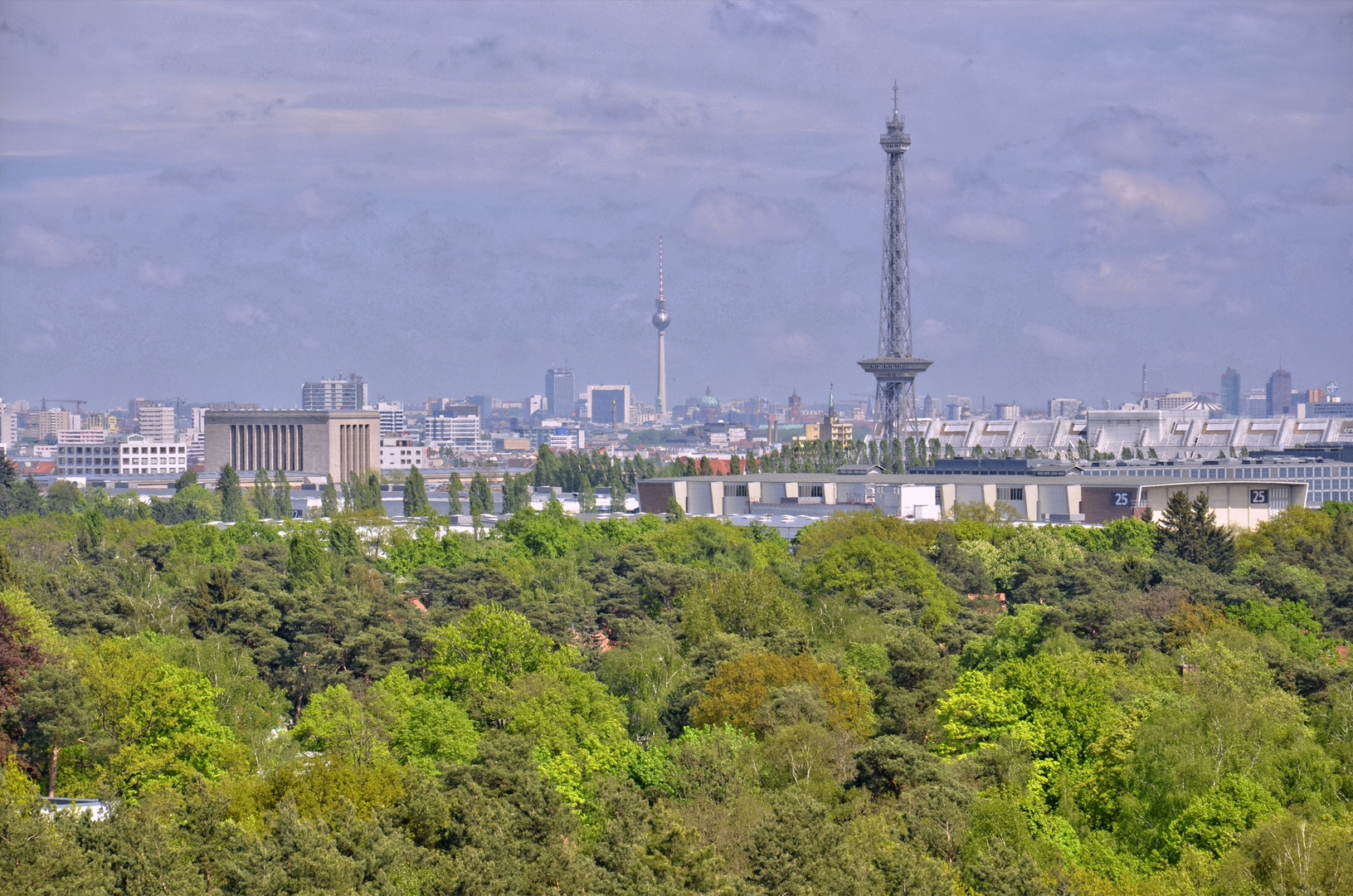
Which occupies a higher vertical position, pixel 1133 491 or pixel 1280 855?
pixel 1133 491

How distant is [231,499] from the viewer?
103m

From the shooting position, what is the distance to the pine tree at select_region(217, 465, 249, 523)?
332 ft

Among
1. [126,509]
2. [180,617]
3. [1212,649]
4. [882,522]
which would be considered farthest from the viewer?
[126,509]

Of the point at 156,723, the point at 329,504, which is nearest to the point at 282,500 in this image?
the point at 329,504

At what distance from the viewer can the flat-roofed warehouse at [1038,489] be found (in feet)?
289

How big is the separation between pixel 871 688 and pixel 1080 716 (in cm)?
565

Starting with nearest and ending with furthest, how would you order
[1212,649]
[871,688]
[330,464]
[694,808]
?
[694,808]
[871,688]
[1212,649]
[330,464]

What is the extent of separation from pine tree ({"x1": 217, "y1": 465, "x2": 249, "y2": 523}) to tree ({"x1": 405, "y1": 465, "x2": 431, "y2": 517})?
9285mm

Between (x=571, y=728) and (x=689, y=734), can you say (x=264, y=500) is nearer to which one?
(x=571, y=728)

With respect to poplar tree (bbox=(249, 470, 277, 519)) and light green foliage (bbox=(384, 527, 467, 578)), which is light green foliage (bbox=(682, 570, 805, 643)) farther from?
poplar tree (bbox=(249, 470, 277, 519))

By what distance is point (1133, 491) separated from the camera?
286ft

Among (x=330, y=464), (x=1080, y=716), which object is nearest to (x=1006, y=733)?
(x=1080, y=716)

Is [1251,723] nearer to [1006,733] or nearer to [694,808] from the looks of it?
[1006,733]

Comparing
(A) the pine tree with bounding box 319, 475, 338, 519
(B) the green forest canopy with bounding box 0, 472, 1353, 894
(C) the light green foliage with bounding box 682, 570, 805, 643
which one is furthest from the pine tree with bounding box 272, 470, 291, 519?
(C) the light green foliage with bounding box 682, 570, 805, 643
